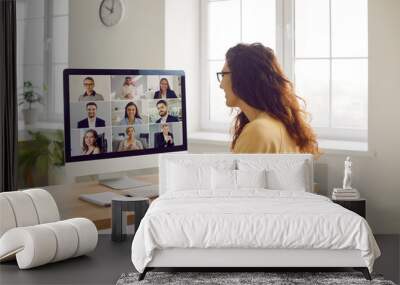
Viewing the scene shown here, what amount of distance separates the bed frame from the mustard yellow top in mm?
1969

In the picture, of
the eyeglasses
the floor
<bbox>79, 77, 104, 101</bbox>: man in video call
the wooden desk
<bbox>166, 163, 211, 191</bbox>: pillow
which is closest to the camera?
the floor

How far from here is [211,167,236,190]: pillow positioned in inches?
249

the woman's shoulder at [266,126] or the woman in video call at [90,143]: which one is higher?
the woman's shoulder at [266,126]

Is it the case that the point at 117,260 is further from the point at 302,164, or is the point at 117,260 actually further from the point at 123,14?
the point at 123,14

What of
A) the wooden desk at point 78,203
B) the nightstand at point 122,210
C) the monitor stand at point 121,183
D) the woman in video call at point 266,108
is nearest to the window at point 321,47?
the woman in video call at point 266,108

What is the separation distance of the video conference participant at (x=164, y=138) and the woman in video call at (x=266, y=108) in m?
0.73

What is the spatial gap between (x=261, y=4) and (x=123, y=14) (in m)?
1.48

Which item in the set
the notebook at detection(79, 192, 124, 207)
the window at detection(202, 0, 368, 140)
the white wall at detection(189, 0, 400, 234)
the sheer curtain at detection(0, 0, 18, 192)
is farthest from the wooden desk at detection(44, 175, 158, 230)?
the white wall at detection(189, 0, 400, 234)

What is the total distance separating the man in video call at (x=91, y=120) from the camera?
21.3 feet

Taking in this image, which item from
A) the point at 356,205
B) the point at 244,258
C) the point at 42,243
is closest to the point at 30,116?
the point at 42,243

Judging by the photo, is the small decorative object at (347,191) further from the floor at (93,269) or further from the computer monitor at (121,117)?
the computer monitor at (121,117)

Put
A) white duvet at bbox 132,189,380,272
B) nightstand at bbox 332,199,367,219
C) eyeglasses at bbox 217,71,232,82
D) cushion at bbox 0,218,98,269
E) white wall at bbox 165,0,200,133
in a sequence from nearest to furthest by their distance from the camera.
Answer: white duvet at bbox 132,189,380,272
cushion at bbox 0,218,98,269
nightstand at bbox 332,199,367,219
eyeglasses at bbox 217,71,232,82
white wall at bbox 165,0,200,133

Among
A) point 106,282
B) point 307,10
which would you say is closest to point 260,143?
point 307,10

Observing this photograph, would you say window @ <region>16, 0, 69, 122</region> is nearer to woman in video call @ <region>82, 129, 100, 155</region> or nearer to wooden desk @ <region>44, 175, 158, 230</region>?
woman in video call @ <region>82, 129, 100, 155</region>
